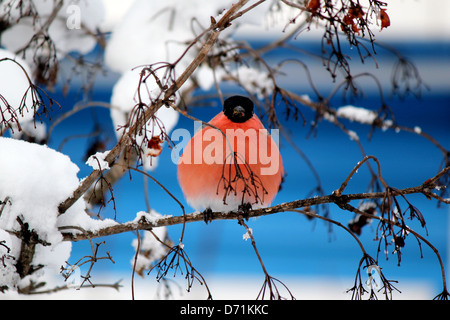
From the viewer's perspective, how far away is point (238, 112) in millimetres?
1718

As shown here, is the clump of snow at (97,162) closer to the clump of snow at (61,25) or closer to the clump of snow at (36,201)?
the clump of snow at (36,201)

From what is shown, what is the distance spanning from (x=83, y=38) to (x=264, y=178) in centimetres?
90

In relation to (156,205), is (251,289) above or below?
below

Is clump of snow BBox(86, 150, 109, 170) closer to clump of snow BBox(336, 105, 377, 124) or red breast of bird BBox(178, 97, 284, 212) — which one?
red breast of bird BBox(178, 97, 284, 212)

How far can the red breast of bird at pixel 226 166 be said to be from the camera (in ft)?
5.11

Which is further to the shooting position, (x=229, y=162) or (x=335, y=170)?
(x=335, y=170)

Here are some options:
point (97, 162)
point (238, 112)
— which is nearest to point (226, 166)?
point (238, 112)

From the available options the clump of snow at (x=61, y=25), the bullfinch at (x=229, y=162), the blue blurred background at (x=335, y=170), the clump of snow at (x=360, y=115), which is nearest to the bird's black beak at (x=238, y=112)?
the bullfinch at (x=229, y=162)

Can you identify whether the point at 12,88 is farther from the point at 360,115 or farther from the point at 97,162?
the point at 360,115

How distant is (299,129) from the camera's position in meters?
3.39

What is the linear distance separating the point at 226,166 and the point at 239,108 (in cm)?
28
